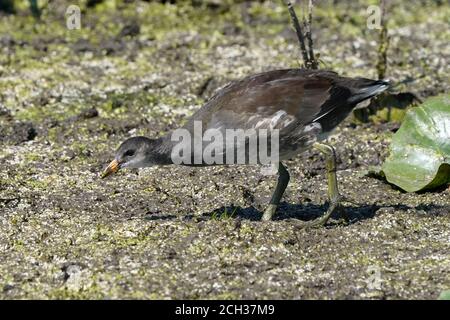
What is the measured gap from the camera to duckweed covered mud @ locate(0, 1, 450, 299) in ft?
17.5

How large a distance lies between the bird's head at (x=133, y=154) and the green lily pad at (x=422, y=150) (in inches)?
69.1

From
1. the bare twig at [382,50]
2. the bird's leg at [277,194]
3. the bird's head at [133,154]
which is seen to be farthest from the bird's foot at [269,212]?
the bare twig at [382,50]

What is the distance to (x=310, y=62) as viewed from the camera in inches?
301

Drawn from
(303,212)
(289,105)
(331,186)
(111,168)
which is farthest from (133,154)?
(331,186)

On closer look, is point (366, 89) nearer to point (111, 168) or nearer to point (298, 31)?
point (298, 31)

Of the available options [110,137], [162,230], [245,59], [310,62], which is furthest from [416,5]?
[162,230]

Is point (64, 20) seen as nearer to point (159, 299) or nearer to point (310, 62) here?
point (310, 62)

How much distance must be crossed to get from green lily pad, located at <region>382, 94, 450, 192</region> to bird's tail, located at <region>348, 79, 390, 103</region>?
0.68 metres

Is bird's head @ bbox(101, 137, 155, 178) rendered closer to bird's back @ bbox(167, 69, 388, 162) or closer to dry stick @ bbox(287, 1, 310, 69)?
bird's back @ bbox(167, 69, 388, 162)

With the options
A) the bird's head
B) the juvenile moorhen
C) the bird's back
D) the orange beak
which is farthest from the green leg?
the orange beak

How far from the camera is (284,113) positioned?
5.97 m

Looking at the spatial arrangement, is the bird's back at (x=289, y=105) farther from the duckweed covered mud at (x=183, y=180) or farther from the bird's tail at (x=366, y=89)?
the duckweed covered mud at (x=183, y=180)

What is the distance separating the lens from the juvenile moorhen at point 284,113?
5.97 meters
